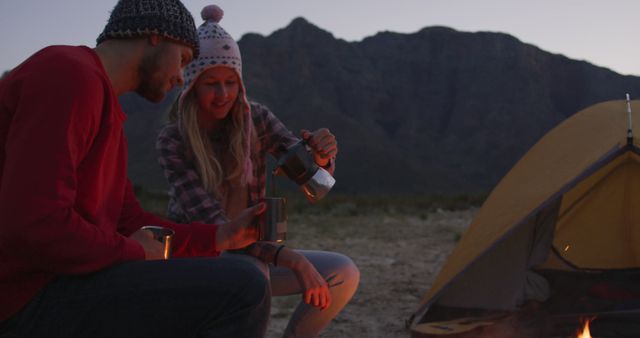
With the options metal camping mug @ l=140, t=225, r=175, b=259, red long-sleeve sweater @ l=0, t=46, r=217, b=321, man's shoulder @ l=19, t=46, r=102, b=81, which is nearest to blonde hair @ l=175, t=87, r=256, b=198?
metal camping mug @ l=140, t=225, r=175, b=259

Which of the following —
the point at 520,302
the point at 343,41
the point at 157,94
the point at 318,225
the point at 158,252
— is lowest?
the point at 318,225

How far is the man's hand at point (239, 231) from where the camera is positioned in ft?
7.61

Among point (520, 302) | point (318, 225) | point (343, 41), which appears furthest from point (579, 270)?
point (343, 41)

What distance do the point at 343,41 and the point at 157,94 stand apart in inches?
2876

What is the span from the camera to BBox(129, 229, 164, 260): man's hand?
182 cm

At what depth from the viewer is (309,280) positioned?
261cm

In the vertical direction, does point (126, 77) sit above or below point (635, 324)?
above

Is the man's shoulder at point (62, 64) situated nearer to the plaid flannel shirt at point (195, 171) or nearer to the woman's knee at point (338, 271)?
the plaid flannel shirt at point (195, 171)

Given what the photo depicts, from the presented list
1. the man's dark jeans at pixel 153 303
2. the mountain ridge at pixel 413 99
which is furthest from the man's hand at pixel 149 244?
the mountain ridge at pixel 413 99

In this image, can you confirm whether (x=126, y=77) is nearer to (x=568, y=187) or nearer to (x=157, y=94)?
(x=157, y=94)

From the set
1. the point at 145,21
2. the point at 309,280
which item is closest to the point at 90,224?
the point at 145,21

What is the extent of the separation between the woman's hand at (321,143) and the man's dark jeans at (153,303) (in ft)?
3.13

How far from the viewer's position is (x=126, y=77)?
1.85m

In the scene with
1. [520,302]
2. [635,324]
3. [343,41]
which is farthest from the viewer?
[343,41]
